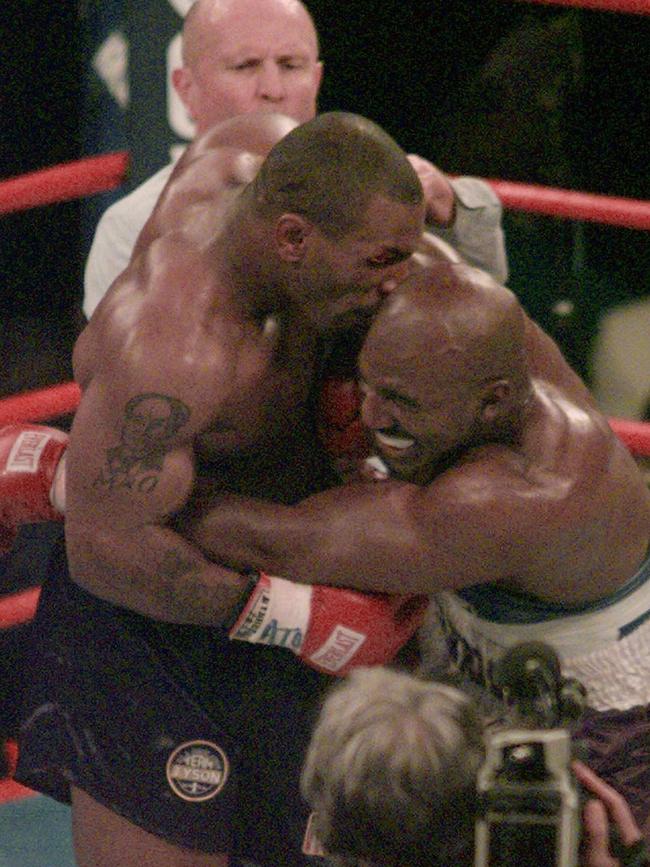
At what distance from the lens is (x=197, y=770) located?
2.22 meters

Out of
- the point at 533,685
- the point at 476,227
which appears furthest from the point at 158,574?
the point at 476,227

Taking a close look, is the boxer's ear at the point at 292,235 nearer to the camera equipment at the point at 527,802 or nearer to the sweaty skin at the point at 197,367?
the sweaty skin at the point at 197,367

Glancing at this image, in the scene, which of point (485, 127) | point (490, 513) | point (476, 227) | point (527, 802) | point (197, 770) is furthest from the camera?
point (485, 127)

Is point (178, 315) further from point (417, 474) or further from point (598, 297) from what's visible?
point (598, 297)

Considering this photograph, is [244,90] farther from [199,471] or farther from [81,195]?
[199,471]

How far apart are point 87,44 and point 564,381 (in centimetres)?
112

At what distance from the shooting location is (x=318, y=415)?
83.4 inches

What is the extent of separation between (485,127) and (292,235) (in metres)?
1.69

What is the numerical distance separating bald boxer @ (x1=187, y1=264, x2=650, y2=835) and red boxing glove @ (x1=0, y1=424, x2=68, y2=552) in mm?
364

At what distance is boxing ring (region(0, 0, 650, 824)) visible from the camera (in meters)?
2.56

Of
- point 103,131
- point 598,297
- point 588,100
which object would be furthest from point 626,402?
point 103,131

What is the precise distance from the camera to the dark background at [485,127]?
3.14 metres

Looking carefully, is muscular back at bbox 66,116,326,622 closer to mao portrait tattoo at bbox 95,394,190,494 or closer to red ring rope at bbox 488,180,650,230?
mao portrait tattoo at bbox 95,394,190,494

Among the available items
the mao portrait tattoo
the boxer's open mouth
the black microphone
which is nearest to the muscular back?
the mao portrait tattoo
